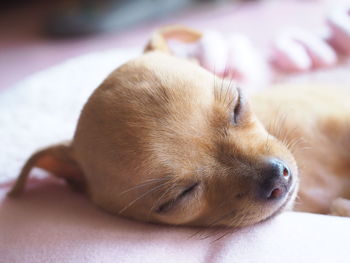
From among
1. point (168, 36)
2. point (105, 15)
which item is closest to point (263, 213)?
point (168, 36)

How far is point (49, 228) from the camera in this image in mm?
1773

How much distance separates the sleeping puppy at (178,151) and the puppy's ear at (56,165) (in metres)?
0.03

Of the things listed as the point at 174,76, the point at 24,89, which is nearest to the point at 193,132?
the point at 174,76

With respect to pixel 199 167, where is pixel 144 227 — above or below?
below

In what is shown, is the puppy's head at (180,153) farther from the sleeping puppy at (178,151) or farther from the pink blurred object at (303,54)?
the pink blurred object at (303,54)

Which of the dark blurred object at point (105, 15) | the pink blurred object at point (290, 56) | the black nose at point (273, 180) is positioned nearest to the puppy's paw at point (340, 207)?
the black nose at point (273, 180)

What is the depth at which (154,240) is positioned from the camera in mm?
1640

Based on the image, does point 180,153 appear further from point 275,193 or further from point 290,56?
point 290,56

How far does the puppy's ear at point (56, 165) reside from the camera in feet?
6.60

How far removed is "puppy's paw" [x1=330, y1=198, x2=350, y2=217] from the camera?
6.02 feet

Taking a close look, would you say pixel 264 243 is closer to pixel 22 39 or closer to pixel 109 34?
pixel 109 34

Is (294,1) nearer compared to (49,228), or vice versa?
(49,228)

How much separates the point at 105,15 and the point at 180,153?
3.80 meters

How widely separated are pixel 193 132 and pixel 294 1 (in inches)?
143
